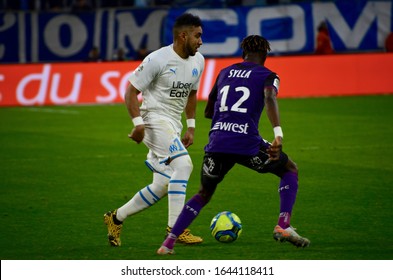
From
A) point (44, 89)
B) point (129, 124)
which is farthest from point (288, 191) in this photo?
point (44, 89)

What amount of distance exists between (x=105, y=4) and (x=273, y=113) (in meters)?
23.9

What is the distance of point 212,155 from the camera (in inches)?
325

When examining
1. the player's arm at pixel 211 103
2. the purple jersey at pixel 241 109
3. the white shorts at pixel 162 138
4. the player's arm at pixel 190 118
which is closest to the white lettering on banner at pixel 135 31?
the player's arm at pixel 190 118

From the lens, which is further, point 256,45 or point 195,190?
point 195,190

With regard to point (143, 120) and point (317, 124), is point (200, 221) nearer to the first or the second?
point (143, 120)

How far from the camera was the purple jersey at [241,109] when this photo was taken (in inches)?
322

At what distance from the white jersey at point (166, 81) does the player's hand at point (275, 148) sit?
1.29m

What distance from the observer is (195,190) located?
12281 mm

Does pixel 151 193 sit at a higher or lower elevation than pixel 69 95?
lower

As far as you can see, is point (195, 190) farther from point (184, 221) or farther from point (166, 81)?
point (184, 221)

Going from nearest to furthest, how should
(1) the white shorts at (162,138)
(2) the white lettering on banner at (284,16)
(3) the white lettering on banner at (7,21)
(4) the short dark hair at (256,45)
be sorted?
1. (4) the short dark hair at (256,45)
2. (1) the white shorts at (162,138)
3. (2) the white lettering on banner at (284,16)
4. (3) the white lettering on banner at (7,21)

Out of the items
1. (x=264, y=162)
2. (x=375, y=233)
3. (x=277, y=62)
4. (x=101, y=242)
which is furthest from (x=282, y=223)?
(x=277, y=62)

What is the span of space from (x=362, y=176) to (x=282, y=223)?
4.84 metres

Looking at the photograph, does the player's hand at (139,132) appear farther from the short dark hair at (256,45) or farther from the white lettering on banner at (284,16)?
the white lettering on banner at (284,16)
